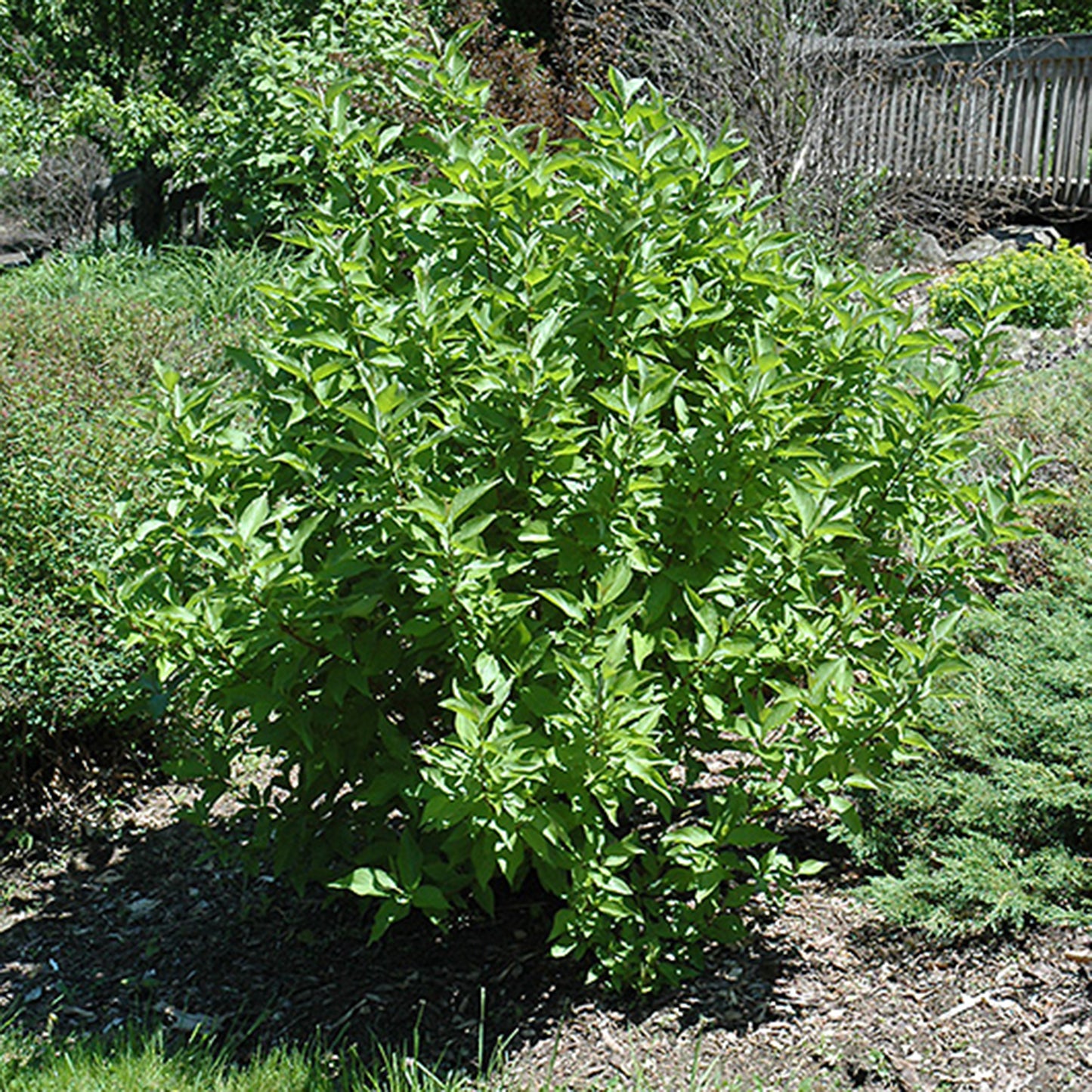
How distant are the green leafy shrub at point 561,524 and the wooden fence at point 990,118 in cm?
1008

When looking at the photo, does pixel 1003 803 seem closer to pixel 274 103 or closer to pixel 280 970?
pixel 280 970

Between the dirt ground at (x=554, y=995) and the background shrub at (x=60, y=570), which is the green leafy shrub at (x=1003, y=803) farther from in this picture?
the background shrub at (x=60, y=570)

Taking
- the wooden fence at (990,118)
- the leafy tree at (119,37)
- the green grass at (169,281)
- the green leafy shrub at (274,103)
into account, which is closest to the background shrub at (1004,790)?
the green grass at (169,281)

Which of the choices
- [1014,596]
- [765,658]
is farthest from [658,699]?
[1014,596]

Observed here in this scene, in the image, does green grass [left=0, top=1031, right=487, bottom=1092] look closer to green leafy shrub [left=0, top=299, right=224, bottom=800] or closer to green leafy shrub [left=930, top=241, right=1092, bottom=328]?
green leafy shrub [left=0, top=299, right=224, bottom=800]

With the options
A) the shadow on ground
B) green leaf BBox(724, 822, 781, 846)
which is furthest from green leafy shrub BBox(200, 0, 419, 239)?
green leaf BBox(724, 822, 781, 846)

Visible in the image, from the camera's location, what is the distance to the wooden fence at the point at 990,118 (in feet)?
41.8

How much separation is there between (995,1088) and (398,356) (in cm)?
193

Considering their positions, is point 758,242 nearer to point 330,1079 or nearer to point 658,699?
point 658,699

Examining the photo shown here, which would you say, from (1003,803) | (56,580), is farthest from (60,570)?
(1003,803)

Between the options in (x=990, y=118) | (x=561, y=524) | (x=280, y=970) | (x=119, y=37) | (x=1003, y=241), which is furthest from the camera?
(x=119, y=37)

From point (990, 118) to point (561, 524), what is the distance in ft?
39.7

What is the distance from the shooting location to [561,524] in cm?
286

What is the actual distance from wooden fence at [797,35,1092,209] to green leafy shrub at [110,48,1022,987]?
1008 cm
